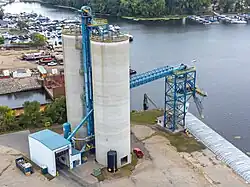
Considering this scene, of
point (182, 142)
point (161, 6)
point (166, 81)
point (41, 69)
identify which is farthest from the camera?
point (161, 6)

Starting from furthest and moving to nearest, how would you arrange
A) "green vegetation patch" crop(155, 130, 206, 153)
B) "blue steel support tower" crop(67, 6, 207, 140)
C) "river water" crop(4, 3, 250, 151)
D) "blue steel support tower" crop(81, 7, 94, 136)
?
"river water" crop(4, 3, 250, 151)
"green vegetation patch" crop(155, 130, 206, 153)
"blue steel support tower" crop(67, 6, 207, 140)
"blue steel support tower" crop(81, 7, 94, 136)

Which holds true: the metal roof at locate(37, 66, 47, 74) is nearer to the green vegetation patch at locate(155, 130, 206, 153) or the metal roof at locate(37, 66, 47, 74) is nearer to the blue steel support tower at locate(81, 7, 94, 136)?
the green vegetation patch at locate(155, 130, 206, 153)

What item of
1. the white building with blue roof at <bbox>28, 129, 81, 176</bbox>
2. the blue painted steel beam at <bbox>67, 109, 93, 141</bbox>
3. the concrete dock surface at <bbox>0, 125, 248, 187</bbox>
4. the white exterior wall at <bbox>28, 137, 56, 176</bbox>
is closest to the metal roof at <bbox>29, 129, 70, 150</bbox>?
the white building with blue roof at <bbox>28, 129, 81, 176</bbox>

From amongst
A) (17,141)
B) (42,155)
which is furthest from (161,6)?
(42,155)

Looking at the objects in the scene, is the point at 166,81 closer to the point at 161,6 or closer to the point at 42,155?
the point at 42,155

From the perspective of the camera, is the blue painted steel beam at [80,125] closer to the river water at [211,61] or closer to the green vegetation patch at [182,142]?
the green vegetation patch at [182,142]

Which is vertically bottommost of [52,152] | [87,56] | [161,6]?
[52,152]

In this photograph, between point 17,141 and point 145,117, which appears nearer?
point 17,141

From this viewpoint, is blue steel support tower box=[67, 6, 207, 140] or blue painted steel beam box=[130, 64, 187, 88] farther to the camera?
blue painted steel beam box=[130, 64, 187, 88]
